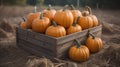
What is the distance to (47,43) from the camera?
3.34 meters

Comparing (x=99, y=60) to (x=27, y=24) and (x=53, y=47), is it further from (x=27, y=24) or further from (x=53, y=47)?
(x=27, y=24)

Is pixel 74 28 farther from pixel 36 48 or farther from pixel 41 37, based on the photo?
pixel 36 48

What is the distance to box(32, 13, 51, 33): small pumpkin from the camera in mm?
3480

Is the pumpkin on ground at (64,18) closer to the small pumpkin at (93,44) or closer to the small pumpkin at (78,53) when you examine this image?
the small pumpkin at (78,53)

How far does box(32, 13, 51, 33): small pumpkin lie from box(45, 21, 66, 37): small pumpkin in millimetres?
126

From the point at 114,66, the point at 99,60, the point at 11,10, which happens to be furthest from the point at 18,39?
the point at 11,10

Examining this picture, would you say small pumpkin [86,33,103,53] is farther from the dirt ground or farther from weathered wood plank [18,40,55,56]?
weathered wood plank [18,40,55,56]

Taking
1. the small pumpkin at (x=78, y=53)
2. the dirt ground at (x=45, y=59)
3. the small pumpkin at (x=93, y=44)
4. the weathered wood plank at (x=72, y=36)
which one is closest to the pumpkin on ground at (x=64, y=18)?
the weathered wood plank at (x=72, y=36)

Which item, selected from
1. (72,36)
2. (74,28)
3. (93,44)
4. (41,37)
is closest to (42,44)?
(41,37)

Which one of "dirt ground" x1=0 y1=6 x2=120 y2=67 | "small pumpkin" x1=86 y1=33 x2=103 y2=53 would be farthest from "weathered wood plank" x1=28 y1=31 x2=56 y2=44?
"small pumpkin" x1=86 y1=33 x2=103 y2=53

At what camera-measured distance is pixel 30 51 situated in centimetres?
374

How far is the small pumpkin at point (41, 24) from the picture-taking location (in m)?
3.48

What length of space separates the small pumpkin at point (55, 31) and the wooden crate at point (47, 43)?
86 millimetres

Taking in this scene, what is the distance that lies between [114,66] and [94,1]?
19.7ft
